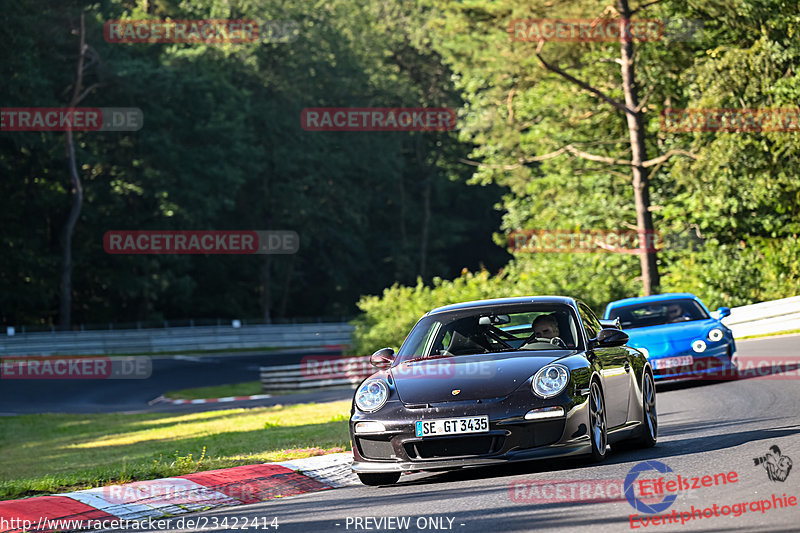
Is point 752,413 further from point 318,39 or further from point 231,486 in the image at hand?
point 318,39

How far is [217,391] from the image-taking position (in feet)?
120

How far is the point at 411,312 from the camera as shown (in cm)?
3719

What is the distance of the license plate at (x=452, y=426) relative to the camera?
873 centimetres

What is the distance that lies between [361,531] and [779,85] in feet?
100

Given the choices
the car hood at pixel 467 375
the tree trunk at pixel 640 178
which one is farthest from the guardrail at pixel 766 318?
the car hood at pixel 467 375

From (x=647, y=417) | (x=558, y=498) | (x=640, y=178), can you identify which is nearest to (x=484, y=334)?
(x=647, y=417)

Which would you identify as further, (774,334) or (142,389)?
(142,389)

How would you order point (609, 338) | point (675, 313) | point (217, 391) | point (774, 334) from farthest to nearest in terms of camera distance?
point (217, 391) → point (774, 334) → point (675, 313) → point (609, 338)

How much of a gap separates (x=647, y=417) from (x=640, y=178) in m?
27.6

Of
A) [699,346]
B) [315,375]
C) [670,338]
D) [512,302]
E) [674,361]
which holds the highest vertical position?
[512,302]

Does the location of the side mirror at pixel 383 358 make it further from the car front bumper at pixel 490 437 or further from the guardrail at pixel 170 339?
the guardrail at pixel 170 339

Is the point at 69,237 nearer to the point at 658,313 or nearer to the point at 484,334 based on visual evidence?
the point at 658,313

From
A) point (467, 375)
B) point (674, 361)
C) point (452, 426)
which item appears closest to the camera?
point (452, 426)

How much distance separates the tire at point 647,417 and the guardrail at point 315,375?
2293 centimetres
